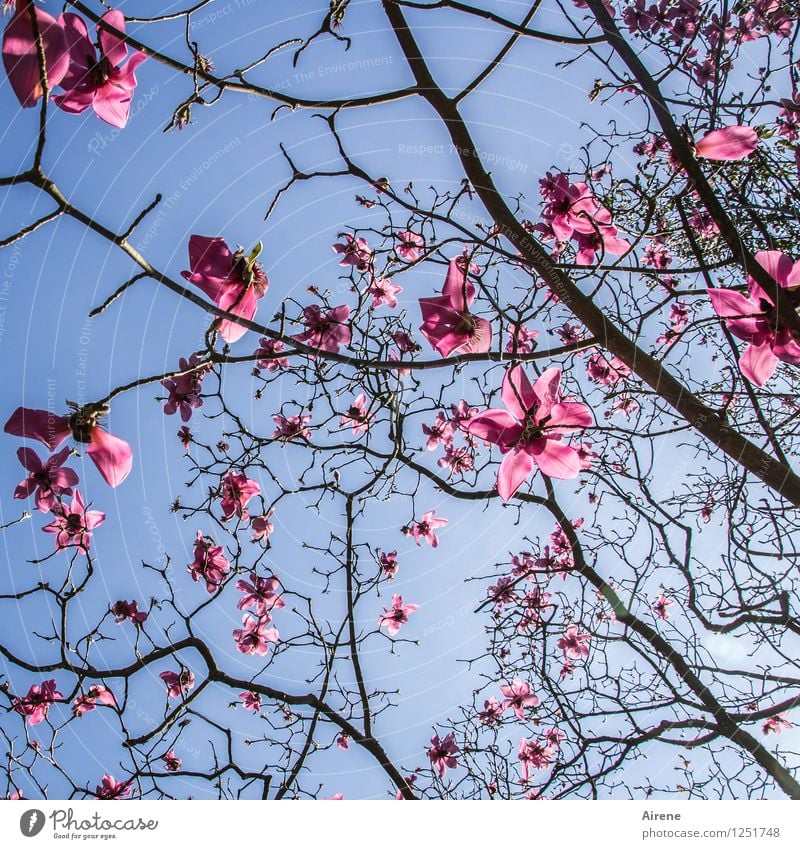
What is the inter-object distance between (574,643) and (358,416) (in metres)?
0.89

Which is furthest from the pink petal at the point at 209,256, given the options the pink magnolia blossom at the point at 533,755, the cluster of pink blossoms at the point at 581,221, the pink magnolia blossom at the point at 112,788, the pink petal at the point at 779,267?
the pink magnolia blossom at the point at 533,755

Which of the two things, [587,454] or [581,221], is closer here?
[581,221]

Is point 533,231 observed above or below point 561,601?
above

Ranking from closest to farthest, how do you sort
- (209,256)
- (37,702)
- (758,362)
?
(209,256), (758,362), (37,702)

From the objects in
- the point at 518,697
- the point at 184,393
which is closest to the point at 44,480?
the point at 184,393

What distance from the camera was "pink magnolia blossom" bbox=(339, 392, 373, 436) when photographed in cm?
144

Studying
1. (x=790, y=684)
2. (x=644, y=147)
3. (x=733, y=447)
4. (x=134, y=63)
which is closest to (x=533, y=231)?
(x=644, y=147)

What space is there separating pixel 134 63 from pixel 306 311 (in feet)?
1.82

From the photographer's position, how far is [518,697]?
1593 mm

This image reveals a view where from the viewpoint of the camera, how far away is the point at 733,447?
45.6 inches

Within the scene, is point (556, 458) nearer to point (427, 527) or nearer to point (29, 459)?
point (427, 527)

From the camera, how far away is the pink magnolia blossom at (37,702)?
1376mm

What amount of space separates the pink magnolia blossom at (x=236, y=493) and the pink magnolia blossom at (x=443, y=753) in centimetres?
80
